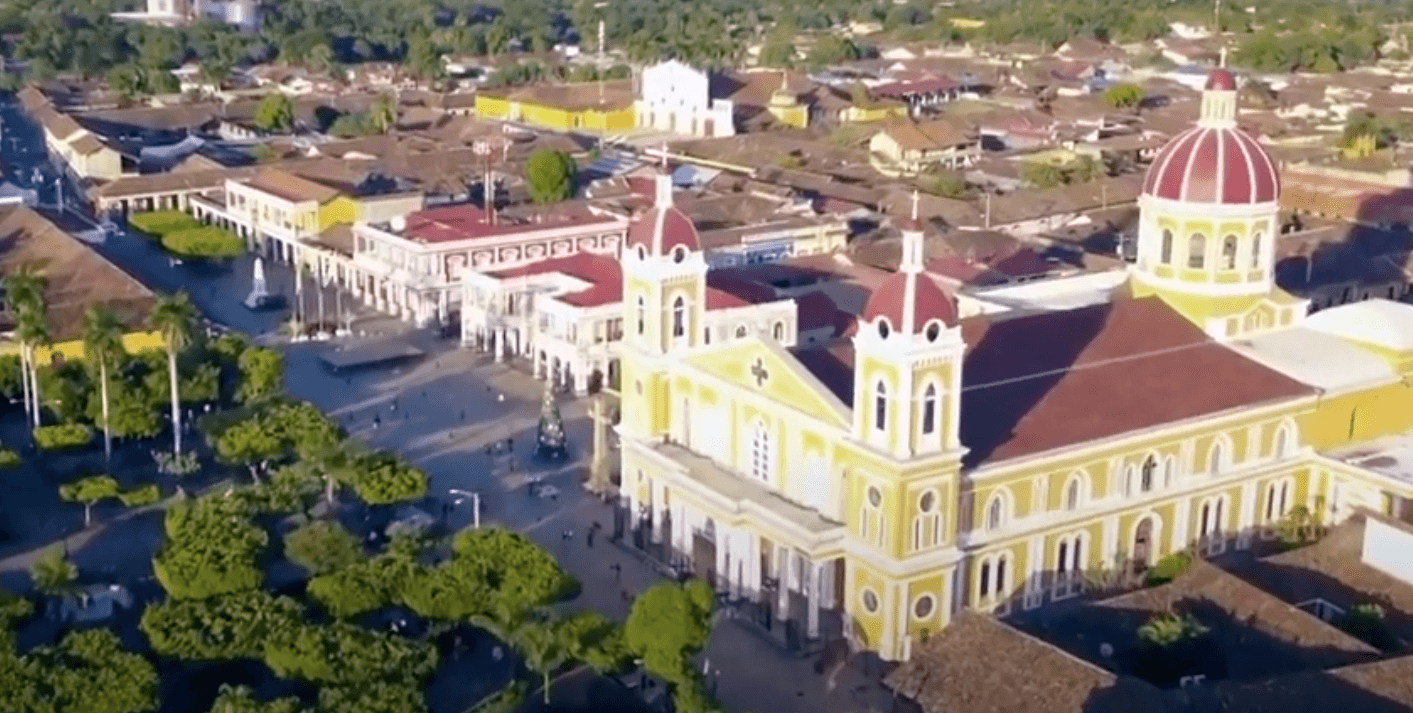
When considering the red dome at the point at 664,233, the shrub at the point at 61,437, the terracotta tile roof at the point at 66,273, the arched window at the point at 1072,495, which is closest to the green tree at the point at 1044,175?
the terracotta tile roof at the point at 66,273

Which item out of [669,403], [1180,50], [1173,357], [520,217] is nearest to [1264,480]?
[1173,357]

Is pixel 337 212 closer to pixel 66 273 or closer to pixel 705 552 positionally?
pixel 66 273

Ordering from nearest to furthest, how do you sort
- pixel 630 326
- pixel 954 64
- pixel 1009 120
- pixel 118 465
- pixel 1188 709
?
pixel 1188 709 → pixel 630 326 → pixel 118 465 → pixel 1009 120 → pixel 954 64

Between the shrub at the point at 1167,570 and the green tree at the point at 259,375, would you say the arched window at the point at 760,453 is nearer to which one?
the shrub at the point at 1167,570

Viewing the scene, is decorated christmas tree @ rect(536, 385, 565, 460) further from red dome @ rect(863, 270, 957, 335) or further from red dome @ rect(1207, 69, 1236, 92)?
red dome @ rect(1207, 69, 1236, 92)

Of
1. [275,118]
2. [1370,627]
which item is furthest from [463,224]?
[275,118]

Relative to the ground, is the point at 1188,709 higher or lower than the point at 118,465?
higher

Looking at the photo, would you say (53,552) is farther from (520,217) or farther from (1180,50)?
(1180,50)
